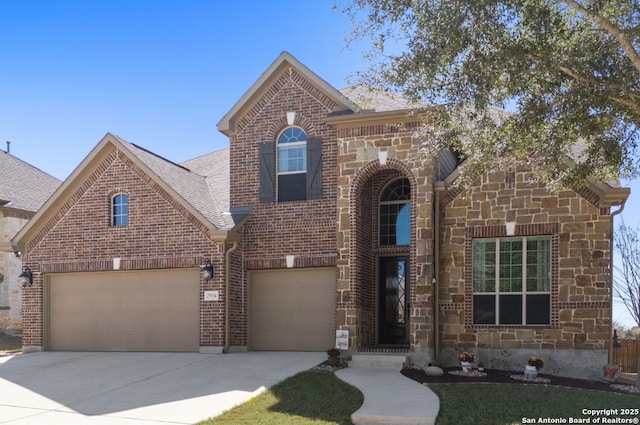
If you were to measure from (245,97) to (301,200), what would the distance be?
10.8ft

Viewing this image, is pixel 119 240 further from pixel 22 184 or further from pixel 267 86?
pixel 22 184

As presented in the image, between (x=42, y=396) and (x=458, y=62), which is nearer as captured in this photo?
(x=458, y=62)

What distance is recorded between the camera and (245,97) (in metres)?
18.2

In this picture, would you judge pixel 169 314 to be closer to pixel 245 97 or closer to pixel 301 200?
pixel 301 200

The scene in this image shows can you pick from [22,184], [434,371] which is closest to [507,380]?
[434,371]

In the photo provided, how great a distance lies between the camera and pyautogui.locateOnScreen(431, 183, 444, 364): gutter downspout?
1535 centimetres

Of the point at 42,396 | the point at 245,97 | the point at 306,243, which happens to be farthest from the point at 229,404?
the point at 245,97

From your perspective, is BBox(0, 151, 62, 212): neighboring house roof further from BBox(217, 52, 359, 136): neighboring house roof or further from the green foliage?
the green foliage

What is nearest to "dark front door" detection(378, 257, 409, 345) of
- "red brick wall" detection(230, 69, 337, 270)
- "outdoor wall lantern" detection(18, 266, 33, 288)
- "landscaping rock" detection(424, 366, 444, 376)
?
"red brick wall" detection(230, 69, 337, 270)

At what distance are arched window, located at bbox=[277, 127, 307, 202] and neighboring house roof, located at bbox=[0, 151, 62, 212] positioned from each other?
12.7m

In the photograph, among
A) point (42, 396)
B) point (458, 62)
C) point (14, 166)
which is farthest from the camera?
point (14, 166)

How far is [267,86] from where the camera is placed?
18125 millimetres

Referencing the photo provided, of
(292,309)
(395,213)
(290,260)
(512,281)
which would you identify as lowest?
(292,309)

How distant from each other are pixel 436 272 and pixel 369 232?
8.09 feet
